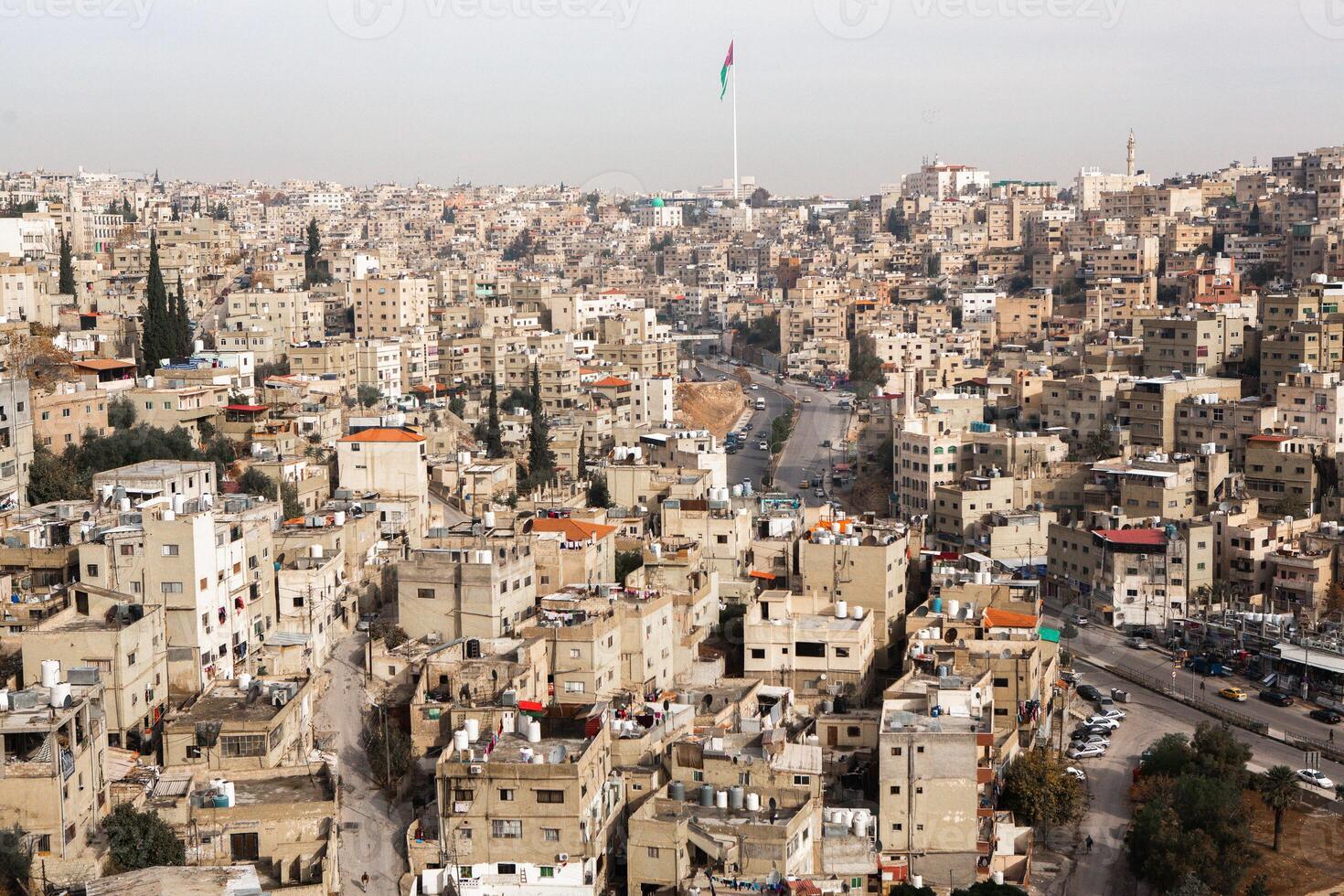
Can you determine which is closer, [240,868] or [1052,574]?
[240,868]

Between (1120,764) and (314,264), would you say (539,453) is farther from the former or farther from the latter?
(314,264)

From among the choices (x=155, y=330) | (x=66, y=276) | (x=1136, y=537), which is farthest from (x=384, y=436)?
(x=66, y=276)

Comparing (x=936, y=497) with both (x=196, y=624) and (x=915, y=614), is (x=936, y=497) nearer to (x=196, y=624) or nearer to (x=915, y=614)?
(x=915, y=614)

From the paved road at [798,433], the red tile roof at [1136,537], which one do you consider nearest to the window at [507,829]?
the red tile roof at [1136,537]

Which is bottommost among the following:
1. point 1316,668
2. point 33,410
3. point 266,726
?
point 1316,668

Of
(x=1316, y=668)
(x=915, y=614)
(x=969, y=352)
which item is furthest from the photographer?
(x=969, y=352)

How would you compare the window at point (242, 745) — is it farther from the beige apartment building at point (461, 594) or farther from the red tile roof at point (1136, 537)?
the red tile roof at point (1136, 537)

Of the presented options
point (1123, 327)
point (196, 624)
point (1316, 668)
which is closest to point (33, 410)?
point (196, 624)

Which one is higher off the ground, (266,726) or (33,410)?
(33,410)
